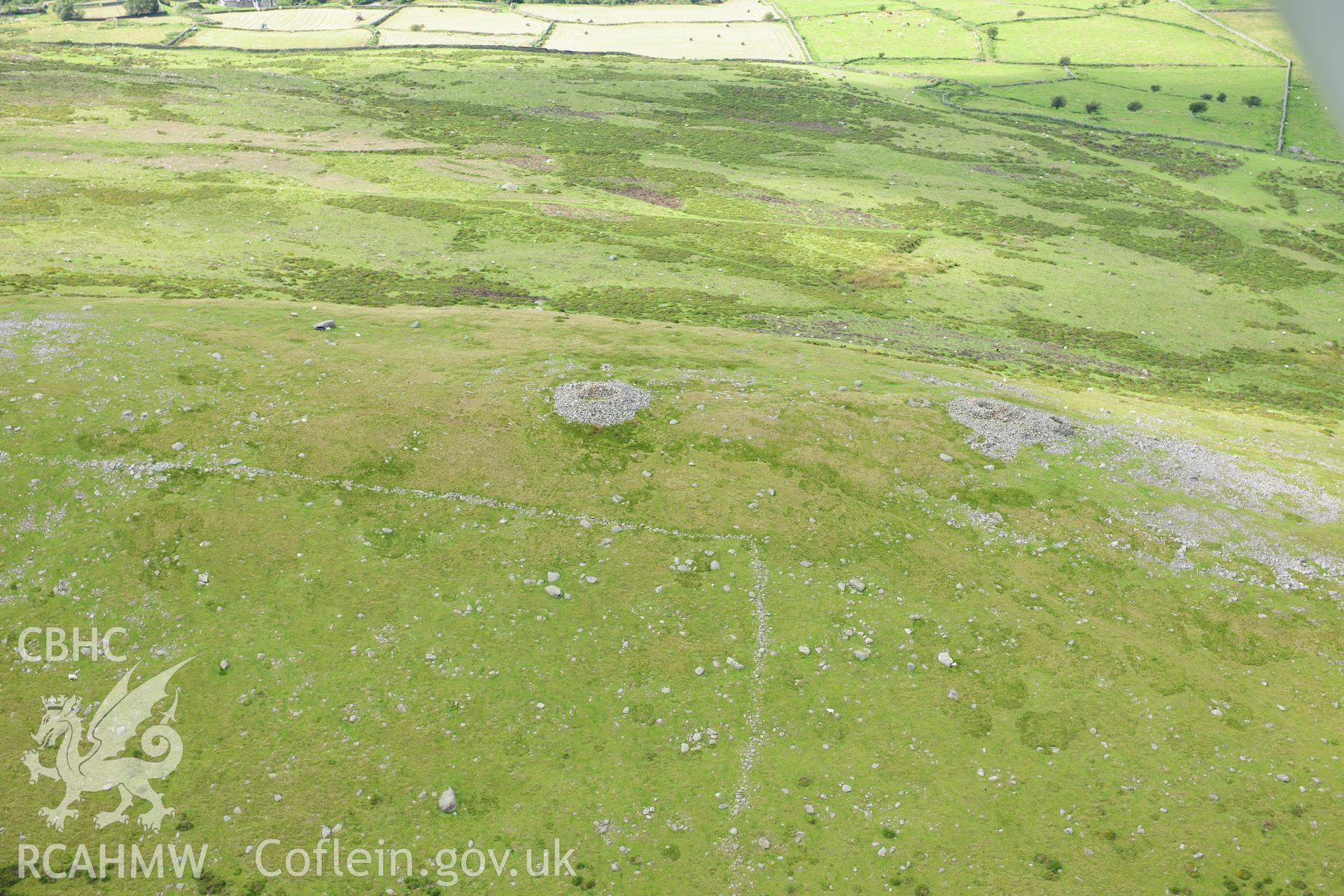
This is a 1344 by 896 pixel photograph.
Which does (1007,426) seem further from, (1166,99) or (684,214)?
(1166,99)

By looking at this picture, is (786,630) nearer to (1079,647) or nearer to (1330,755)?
(1079,647)

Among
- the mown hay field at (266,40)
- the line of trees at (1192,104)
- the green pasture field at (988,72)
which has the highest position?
the mown hay field at (266,40)

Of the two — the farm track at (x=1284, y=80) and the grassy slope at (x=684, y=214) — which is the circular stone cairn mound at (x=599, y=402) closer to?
the grassy slope at (x=684, y=214)

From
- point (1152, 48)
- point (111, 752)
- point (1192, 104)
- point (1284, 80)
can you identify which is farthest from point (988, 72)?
point (111, 752)

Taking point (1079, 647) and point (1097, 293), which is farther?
point (1097, 293)

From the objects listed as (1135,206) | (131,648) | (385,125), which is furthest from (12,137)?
(1135,206)

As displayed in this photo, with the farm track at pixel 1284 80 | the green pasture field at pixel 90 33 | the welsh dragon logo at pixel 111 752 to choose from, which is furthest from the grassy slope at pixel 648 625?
the green pasture field at pixel 90 33
